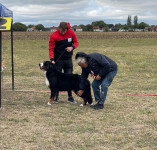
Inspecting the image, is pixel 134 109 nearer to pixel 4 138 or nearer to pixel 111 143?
pixel 111 143

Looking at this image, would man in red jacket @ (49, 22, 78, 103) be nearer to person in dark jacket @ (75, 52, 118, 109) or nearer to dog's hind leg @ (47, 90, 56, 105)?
dog's hind leg @ (47, 90, 56, 105)

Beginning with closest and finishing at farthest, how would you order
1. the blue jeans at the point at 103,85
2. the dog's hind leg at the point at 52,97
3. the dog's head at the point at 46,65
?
the blue jeans at the point at 103,85 → the dog's head at the point at 46,65 → the dog's hind leg at the point at 52,97

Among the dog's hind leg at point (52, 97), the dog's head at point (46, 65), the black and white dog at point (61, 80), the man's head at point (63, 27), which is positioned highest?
the man's head at point (63, 27)

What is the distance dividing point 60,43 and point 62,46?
9 centimetres

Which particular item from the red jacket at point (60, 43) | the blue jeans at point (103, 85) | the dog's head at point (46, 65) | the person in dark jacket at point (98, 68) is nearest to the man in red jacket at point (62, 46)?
the red jacket at point (60, 43)

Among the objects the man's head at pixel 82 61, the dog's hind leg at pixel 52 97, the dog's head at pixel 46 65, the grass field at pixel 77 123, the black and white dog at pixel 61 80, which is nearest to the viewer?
the grass field at pixel 77 123

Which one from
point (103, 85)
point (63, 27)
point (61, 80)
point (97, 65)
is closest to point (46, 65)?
point (61, 80)

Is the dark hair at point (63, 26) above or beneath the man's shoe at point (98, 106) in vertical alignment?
above

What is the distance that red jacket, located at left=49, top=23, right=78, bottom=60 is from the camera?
282 inches

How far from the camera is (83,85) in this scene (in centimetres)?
678

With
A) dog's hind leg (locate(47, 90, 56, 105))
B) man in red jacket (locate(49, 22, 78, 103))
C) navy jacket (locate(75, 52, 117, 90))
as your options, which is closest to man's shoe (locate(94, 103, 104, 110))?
navy jacket (locate(75, 52, 117, 90))

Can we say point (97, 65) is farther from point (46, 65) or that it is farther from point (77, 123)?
point (77, 123)

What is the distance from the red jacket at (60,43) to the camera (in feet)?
23.5

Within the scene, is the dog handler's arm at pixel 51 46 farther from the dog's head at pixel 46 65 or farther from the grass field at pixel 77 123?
the grass field at pixel 77 123
